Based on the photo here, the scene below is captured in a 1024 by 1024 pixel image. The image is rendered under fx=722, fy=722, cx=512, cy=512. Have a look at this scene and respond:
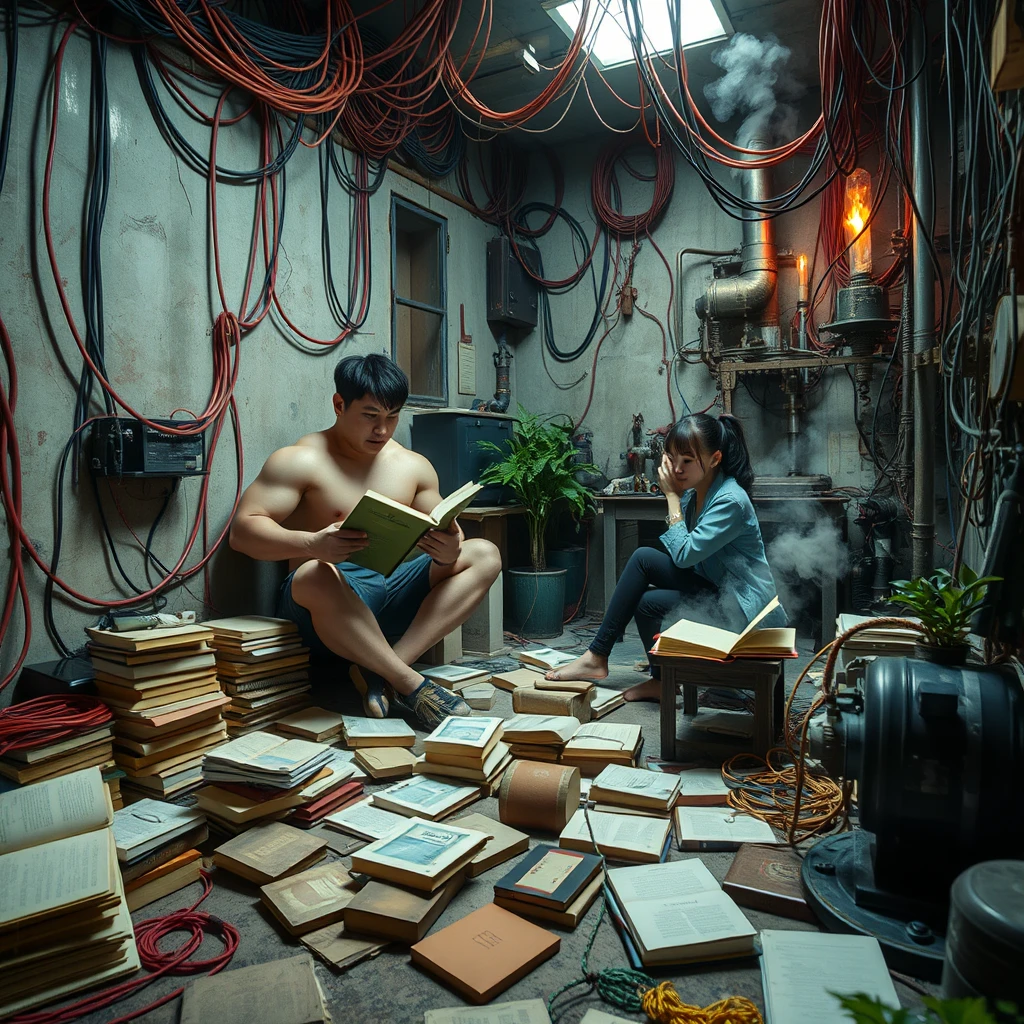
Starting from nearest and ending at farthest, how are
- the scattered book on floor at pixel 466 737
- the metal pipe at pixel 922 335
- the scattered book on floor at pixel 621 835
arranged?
1. the scattered book on floor at pixel 621 835
2. the scattered book on floor at pixel 466 737
3. the metal pipe at pixel 922 335

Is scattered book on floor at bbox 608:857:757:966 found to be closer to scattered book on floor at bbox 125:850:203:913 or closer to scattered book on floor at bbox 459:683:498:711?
scattered book on floor at bbox 125:850:203:913

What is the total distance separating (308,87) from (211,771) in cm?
312

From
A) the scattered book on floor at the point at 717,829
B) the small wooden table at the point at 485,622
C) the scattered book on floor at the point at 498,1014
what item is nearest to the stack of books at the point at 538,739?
the scattered book on floor at the point at 717,829

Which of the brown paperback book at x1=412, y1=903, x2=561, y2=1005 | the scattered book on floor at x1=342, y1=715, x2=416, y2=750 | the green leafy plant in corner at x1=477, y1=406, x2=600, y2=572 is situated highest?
the green leafy plant in corner at x1=477, y1=406, x2=600, y2=572

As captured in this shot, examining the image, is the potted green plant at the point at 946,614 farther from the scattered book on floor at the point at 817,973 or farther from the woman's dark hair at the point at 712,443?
the woman's dark hair at the point at 712,443

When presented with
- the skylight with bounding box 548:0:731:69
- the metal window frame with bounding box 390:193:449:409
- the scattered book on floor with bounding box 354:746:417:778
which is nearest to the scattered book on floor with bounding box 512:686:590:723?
the scattered book on floor with bounding box 354:746:417:778

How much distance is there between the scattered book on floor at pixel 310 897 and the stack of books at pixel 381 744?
516 mm

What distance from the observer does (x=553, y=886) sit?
1.61m

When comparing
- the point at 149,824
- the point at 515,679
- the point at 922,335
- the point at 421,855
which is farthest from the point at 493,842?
the point at 922,335

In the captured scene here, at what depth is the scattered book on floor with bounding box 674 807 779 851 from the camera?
1.88 metres

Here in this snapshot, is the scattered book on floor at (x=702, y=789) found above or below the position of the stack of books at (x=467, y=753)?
below

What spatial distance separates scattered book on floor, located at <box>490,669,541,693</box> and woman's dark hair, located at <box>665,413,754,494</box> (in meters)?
1.16

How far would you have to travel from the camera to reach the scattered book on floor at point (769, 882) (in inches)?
62.2

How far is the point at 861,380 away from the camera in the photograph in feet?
13.8
